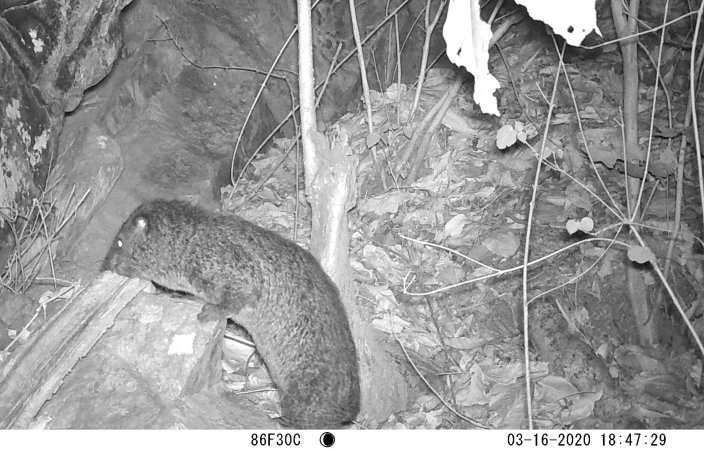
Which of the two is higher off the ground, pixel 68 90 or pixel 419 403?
pixel 68 90

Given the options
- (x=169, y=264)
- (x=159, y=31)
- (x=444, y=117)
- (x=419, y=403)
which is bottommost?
(x=419, y=403)

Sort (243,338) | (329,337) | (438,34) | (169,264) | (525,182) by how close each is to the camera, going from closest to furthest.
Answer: (329,337) → (169,264) → (243,338) → (525,182) → (438,34)

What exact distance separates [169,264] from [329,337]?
1502 millimetres

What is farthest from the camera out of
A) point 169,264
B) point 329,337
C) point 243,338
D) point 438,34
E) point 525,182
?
point 438,34

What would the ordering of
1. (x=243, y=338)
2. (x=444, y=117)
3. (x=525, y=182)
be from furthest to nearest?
(x=444, y=117)
(x=525, y=182)
(x=243, y=338)

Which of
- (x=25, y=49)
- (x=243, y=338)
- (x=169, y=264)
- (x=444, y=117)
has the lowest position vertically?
(x=243, y=338)

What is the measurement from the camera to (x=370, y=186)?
7230 mm

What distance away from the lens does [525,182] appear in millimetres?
7016

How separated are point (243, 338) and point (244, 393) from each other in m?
0.59

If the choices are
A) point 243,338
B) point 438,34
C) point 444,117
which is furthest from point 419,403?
point 438,34

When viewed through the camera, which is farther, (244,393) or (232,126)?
(232,126)

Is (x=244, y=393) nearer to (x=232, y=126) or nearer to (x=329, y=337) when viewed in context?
(x=329, y=337)

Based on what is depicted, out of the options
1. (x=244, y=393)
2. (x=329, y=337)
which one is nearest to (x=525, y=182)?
(x=329, y=337)

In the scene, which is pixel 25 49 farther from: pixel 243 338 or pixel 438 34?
pixel 438 34
